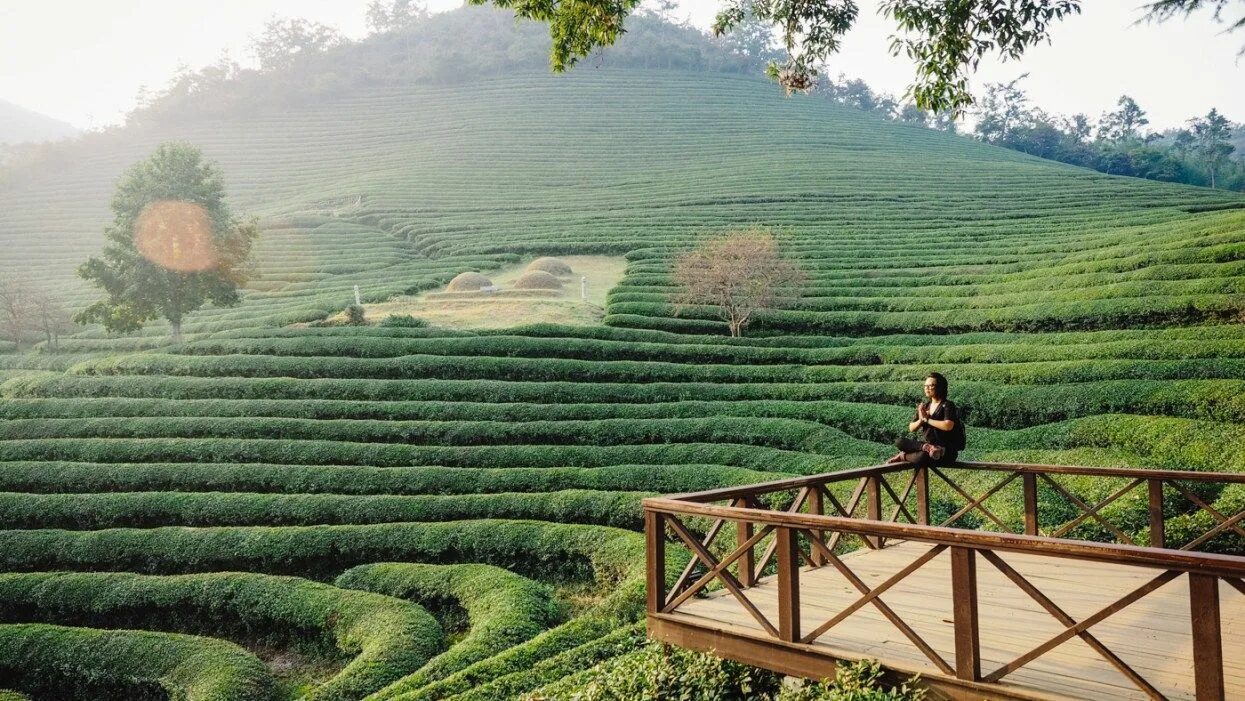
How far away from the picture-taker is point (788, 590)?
5.23m

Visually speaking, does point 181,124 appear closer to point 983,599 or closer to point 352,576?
point 352,576

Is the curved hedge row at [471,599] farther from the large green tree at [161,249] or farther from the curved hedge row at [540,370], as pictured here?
the large green tree at [161,249]

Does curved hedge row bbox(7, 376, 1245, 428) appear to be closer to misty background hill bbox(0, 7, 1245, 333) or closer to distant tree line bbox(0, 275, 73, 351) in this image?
misty background hill bbox(0, 7, 1245, 333)

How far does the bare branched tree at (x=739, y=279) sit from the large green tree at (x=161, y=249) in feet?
65.6

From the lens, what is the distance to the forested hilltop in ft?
42.5

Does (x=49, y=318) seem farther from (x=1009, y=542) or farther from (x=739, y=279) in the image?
(x=1009, y=542)

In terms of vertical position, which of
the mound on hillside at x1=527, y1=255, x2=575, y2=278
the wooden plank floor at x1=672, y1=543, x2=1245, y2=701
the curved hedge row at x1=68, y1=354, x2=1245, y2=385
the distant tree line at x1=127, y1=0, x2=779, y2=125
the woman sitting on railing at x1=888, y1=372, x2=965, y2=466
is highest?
the distant tree line at x1=127, y1=0, x2=779, y2=125

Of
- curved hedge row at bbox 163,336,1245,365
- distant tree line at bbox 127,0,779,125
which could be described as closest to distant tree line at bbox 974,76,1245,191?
distant tree line at bbox 127,0,779,125

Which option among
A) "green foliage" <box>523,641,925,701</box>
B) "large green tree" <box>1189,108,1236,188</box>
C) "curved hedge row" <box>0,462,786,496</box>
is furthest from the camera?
"large green tree" <box>1189,108,1236,188</box>

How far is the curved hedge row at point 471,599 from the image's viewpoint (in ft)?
34.8

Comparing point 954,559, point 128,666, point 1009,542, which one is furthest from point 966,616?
point 128,666

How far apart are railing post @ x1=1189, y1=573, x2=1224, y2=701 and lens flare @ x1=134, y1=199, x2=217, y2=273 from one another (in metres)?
35.7

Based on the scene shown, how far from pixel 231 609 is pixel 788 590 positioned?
12.5m

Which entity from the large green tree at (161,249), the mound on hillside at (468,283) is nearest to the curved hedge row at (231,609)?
the large green tree at (161,249)
